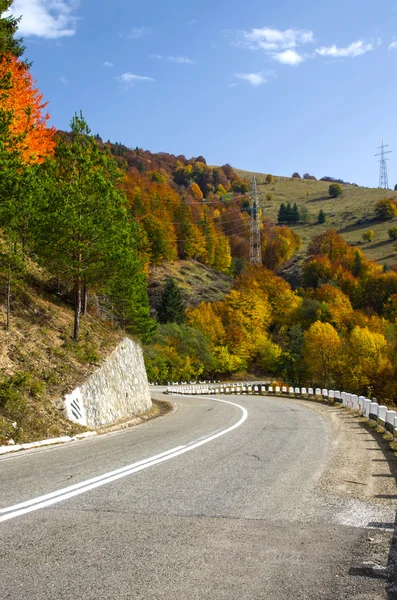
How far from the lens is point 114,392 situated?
2011 centimetres

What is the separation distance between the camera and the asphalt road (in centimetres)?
336

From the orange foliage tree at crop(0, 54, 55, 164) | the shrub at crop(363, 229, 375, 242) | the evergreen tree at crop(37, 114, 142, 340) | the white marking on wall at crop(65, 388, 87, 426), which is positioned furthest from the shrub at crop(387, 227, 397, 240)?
the white marking on wall at crop(65, 388, 87, 426)

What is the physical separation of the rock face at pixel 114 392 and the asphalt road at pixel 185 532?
7.98m

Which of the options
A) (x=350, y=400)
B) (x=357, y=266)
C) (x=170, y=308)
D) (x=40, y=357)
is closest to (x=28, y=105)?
(x=40, y=357)

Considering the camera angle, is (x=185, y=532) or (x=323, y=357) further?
(x=323, y=357)

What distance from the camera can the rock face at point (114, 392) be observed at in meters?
16.2

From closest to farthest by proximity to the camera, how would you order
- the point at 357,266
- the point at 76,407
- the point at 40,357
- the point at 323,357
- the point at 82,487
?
the point at 82,487 < the point at 76,407 < the point at 40,357 < the point at 323,357 < the point at 357,266

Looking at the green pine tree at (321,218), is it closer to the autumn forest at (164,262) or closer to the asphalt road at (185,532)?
the autumn forest at (164,262)

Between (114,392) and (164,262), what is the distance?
7644cm

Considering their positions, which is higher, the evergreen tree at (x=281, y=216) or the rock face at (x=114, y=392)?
the evergreen tree at (x=281, y=216)

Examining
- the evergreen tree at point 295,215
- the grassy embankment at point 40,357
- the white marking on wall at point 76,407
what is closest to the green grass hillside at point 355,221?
the evergreen tree at point 295,215

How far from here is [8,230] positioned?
16891 millimetres

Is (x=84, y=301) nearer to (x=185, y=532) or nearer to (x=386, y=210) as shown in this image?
(x=185, y=532)

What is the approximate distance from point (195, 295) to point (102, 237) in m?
70.0
